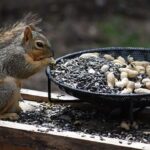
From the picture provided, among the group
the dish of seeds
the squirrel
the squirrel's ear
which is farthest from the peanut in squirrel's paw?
the squirrel's ear

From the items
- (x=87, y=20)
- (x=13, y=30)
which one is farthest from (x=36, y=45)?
(x=87, y=20)

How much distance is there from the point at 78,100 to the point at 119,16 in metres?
4.40

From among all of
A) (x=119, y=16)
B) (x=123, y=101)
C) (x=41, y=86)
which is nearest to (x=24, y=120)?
(x=123, y=101)

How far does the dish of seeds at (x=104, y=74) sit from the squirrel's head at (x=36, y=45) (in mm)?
106

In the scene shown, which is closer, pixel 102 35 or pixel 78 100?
pixel 78 100

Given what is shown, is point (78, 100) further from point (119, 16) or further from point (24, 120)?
point (119, 16)

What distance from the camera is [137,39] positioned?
7.17 meters

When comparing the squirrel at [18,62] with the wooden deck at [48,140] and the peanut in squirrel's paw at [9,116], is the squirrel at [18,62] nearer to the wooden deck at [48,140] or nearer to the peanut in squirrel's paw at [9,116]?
the peanut in squirrel's paw at [9,116]

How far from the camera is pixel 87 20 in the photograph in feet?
25.2

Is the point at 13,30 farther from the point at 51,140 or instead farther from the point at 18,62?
the point at 51,140

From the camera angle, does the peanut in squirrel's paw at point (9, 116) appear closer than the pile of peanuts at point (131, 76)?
No

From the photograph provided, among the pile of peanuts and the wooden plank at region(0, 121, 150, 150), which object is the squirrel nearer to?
the wooden plank at region(0, 121, 150, 150)

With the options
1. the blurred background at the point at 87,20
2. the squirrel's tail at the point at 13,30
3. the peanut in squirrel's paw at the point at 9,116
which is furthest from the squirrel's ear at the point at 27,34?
the blurred background at the point at 87,20

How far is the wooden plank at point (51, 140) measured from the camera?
290 cm
